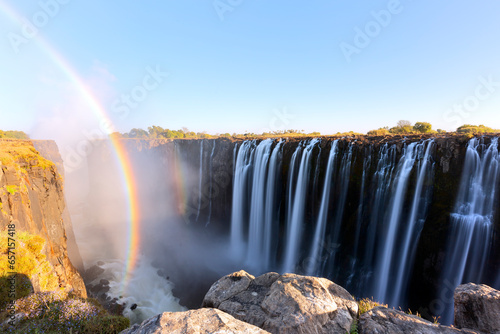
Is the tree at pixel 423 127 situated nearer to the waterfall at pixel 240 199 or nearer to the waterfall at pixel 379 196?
the waterfall at pixel 379 196

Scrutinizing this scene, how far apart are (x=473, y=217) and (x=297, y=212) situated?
9897 millimetres

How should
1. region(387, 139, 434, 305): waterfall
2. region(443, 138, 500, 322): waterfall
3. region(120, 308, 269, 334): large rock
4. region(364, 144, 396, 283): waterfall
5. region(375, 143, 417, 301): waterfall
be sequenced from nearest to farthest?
region(120, 308, 269, 334): large rock
region(443, 138, 500, 322): waterfall
region(387, 139, 434, 305): waterfall
region(375, 143, 417, 301): waterfall
region(364, 144, 396, 283): waterfall

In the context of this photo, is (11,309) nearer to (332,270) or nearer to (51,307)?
(51,307)

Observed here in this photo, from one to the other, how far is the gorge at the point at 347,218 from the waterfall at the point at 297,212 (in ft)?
0.28

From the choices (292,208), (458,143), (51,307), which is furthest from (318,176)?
(51,307)

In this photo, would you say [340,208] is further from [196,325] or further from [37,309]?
[37,309]

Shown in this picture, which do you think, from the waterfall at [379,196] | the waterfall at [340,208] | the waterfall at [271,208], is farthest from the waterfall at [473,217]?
the waterfall at [271,208]

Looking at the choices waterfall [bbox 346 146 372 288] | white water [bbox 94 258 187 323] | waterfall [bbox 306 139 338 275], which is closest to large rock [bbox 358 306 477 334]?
waterfall [bbox 346 146 372 288]

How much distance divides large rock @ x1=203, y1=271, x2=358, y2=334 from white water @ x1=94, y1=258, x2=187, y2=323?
38.2ft

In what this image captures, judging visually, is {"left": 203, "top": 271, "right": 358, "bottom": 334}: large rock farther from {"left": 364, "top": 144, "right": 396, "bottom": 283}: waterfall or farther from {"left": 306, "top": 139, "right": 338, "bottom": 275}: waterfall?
{"left": 306, "top": 139, "right": 338, "bottom": 275}: waterfall

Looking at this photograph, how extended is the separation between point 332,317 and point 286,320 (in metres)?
1.06

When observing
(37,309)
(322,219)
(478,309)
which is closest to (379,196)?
(322,219)

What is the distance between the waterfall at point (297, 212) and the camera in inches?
613

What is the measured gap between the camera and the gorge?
967cm
